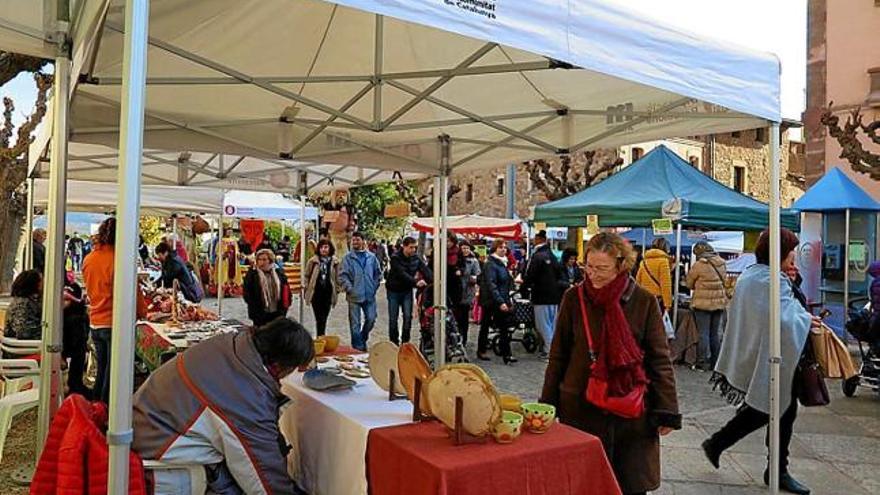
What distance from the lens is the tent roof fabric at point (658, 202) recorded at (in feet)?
25.9

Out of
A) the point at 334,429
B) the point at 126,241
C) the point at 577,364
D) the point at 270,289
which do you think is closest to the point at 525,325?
the point at 270,289

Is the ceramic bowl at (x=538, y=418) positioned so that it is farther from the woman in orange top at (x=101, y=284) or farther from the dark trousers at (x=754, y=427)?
the woman in orange top at (x=101, y=284)

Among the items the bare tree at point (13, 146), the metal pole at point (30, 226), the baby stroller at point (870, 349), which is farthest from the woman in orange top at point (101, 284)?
the baby stroller at point (870, 349)

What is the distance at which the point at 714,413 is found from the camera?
5852 mm

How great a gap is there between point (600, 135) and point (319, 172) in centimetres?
395

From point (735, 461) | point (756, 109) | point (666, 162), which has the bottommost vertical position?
point (735, 461)

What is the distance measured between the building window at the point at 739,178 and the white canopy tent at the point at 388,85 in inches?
1235

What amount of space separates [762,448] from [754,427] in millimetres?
Answer: 1009

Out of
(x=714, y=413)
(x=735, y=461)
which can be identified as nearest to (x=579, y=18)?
(x=735, y=461)

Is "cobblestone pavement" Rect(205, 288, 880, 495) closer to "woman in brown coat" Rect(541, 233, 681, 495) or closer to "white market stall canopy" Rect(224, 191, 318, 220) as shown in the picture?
"woman in brown coat" Rect(541, 233, 681, 495)

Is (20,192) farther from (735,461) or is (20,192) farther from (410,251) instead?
(735,461)

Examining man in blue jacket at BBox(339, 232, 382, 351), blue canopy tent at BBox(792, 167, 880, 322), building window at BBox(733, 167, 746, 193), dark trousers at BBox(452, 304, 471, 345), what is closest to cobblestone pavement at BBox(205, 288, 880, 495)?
dark trousers at BBox(452, 304, 471, 345)

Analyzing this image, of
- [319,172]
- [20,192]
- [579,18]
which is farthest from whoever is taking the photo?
[20,192]

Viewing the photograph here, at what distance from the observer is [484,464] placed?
2.08 m
